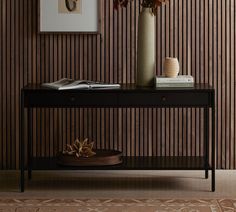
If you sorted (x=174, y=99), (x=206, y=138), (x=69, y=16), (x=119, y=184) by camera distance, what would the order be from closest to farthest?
1. (x=174, y=99)
2. (x=206, y=138)
3. (x=119, y=184)
4. (x=69, y=16)

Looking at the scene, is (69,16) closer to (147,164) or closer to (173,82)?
(173,82)

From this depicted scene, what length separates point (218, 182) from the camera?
18.0 feet

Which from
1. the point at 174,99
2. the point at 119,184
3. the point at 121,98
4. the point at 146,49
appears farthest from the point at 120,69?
the point at 119,184

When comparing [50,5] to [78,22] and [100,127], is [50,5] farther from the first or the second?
[100,127]

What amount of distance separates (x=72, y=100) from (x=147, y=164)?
0.68 m

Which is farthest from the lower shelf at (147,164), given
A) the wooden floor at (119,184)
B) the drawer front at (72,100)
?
the drawer front at (72,100)

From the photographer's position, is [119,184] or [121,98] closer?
[121,98]

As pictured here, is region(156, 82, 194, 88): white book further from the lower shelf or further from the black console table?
the lower shelf

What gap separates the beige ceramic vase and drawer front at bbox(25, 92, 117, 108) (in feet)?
1.34

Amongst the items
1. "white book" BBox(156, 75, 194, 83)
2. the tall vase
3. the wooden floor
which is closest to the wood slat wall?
the wooden floor

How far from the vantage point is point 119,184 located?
5.43m

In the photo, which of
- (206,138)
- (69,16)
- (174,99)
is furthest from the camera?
(69,16)

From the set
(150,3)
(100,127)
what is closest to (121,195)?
(100,127)

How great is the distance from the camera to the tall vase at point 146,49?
531 cm
